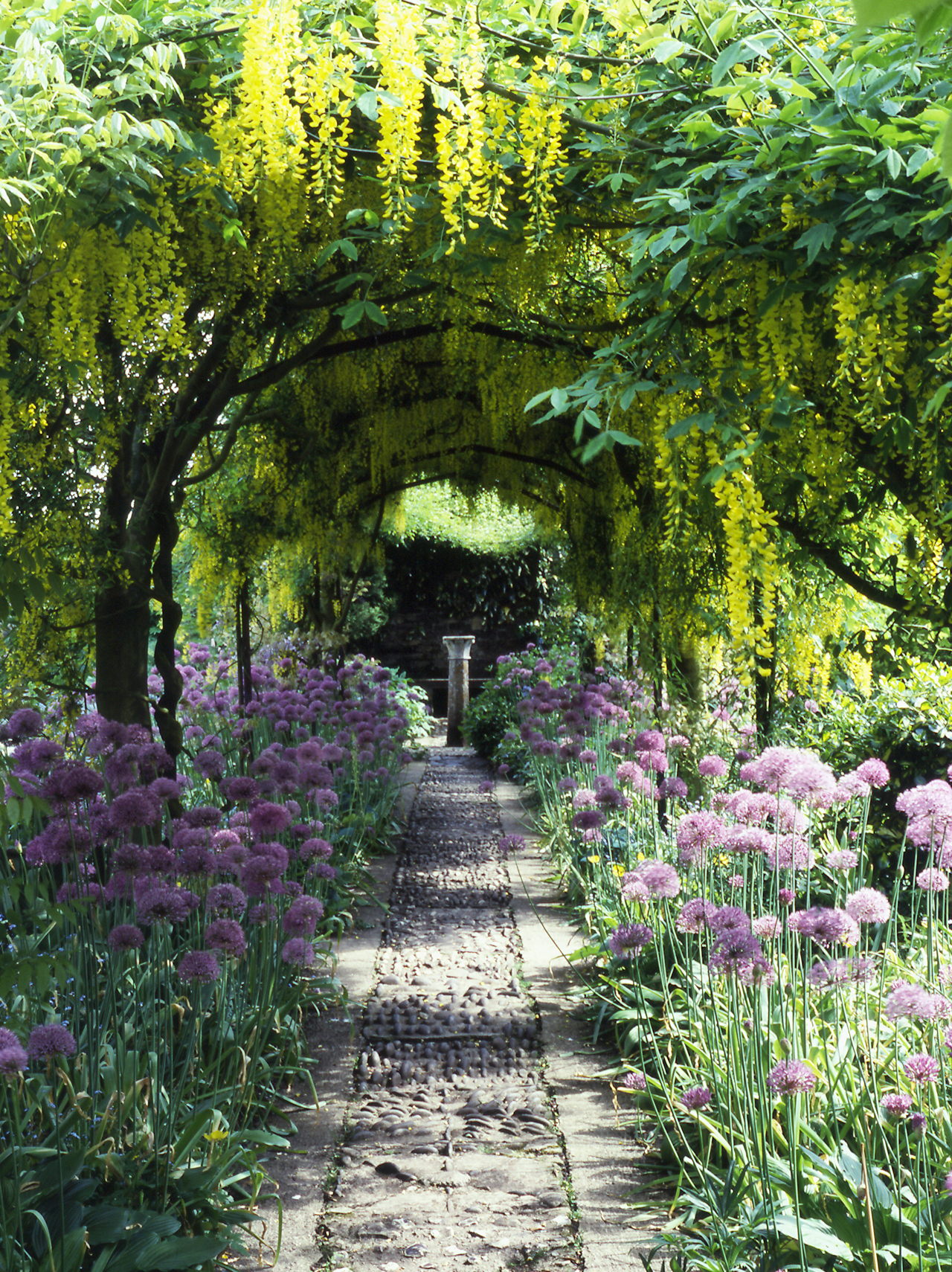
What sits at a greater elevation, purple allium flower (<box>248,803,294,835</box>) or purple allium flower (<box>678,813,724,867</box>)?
purple allium flower (<box>678,813,724,867</box>)

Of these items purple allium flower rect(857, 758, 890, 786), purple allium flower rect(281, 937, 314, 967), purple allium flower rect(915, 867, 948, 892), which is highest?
purple allium flower rect(857, 758, 890, 786)

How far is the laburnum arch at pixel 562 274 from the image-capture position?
83.4 inches

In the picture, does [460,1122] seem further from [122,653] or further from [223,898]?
[122,653]

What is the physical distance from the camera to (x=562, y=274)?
391 centimetres

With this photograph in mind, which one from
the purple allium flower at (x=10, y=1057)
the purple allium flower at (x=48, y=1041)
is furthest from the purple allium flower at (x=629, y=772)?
the purple allium flower at (x=10, y=1057)

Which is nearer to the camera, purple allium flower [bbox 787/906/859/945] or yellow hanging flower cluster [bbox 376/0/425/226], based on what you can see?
purple allium flower [bbox 787/906/859/945]

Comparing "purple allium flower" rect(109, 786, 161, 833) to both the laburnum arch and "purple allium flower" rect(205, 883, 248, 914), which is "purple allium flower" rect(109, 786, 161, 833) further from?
the laburnum arch

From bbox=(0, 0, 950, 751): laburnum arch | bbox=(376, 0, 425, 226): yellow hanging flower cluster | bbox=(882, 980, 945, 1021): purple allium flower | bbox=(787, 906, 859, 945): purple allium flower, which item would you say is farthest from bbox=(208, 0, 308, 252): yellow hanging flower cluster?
bbox=(882, 980, 945, 1021): purple allium flower

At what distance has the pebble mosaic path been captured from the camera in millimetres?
2061

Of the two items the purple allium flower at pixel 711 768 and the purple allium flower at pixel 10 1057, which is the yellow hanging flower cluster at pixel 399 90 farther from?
the purple allium flower at pixel 10 1057

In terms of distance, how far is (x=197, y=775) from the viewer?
13.5 feet

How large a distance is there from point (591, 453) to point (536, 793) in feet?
17.8

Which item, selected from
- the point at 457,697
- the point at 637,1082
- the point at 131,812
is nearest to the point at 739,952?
the point at 637,1082

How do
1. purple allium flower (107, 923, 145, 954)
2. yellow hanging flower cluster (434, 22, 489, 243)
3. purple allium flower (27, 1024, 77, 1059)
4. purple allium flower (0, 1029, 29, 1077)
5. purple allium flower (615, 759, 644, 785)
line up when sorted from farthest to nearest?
purple allium flower (615, 759, 644, 785) → yellow hanging flower cluster (434, 22, 489, 243) → purple allium flower (107, 923, 145, 954) → purple allium flower (27, 1024, 77, 1059) → purple allium flower (0, 1029, 29, 1077)
